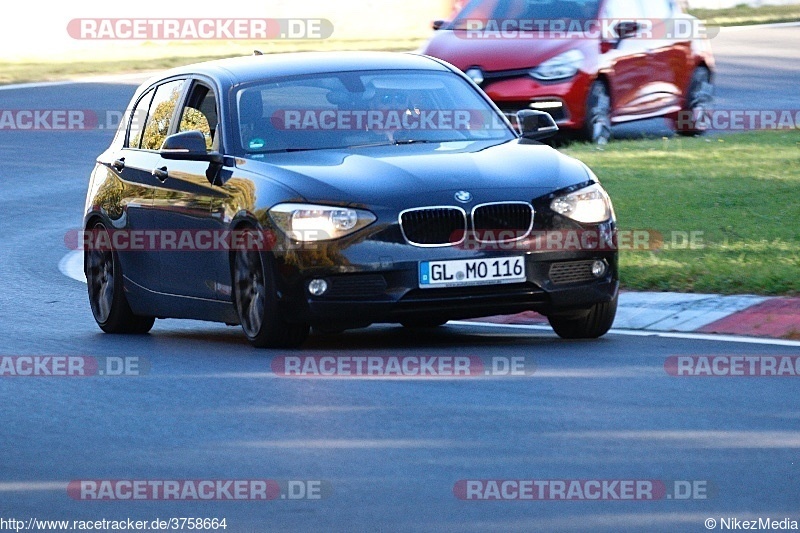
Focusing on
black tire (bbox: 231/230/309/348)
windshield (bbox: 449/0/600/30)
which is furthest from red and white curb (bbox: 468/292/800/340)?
windshield (bbox: 449/0/600/30)

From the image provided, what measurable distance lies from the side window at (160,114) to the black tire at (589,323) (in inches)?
110

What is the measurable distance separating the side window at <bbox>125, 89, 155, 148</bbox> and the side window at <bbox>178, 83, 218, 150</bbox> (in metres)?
0.69

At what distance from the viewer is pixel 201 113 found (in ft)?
36.4

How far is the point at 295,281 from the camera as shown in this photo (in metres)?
9.56

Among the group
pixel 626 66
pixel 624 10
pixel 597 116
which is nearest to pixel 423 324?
pixel 597 116

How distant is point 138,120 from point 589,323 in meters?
3.57

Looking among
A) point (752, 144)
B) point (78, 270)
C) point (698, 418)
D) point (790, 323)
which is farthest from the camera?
point (752, 144)

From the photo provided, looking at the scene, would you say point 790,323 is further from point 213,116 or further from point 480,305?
point 213,116

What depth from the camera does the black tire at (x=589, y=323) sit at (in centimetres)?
1007

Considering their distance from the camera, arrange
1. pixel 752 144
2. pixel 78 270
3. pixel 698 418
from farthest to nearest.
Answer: pixel 752 144 → pixel 78 270 → pixel 698 418

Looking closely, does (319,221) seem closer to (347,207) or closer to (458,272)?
(347,207)

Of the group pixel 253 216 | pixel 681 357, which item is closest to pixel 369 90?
pixel 253 216

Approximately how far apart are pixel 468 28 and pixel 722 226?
673cm

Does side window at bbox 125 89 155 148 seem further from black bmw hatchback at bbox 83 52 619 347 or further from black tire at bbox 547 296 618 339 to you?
black tire at bbox 547 296 618 339
